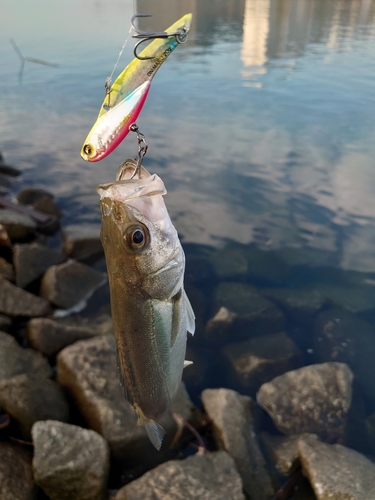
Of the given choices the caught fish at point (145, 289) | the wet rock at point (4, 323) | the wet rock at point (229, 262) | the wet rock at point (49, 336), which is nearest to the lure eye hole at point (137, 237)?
the caught fish at point (145, 289)

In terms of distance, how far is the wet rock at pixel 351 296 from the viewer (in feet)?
26.5

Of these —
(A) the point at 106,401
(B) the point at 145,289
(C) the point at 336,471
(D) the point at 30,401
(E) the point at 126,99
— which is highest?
(E) the point at 126,99

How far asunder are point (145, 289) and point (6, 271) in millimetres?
6537

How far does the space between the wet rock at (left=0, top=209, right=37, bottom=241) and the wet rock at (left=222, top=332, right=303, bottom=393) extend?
5641mm

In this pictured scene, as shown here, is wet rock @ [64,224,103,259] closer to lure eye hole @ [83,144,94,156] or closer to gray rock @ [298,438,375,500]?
gray rock @ [298,438,375,500]

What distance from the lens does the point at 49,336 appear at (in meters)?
6.32

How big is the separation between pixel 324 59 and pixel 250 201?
771 inches

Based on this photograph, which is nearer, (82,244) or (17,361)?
(17,361)

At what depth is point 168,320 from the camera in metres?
2.52

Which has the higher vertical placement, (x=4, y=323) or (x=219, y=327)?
(x=4, y=323)

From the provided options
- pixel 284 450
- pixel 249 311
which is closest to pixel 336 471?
pixel 284 450

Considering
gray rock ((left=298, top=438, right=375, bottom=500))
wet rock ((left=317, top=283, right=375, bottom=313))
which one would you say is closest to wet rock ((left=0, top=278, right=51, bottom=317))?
gray rock ((left=298, top=438, right=375, bottom=500))

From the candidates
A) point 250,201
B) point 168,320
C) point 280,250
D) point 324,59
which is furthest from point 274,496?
point 324,59

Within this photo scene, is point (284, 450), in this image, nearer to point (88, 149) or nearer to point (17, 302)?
point (88, 149)
